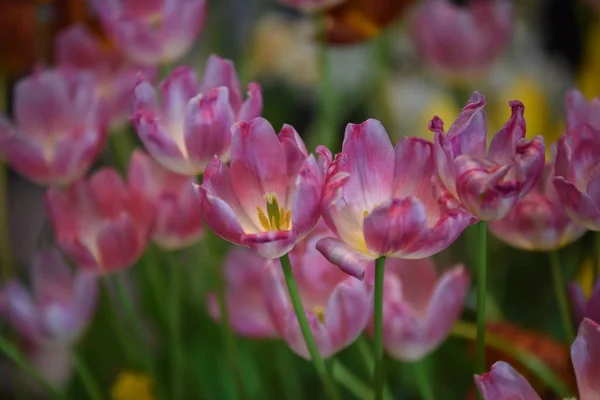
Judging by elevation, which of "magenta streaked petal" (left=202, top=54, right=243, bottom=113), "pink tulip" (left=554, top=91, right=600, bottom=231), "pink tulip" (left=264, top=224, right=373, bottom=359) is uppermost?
"pink tulip" (left=554, top=91, right=600, bottom=231)

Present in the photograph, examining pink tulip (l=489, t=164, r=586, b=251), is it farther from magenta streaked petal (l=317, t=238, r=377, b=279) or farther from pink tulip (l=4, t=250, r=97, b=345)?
pink tulip (l=4, t=250, r=97, b=345)

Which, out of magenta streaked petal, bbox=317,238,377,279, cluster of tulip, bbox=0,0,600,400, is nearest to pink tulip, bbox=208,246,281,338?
cluster of tulip, bbox=0,0,600,400

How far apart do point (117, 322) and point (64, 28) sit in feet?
0.48

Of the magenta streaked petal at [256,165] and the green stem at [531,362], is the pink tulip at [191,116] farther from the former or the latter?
the green stem at [531,362]

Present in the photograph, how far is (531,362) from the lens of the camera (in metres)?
0.30

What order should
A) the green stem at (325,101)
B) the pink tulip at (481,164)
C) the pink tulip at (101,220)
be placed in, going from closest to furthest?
the pink tulip at (481,164) < the pink tulip at (101,220) < the green stem at (325,101)

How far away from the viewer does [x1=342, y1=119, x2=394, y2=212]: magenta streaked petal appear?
0.21m

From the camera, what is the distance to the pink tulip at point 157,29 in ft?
1.11

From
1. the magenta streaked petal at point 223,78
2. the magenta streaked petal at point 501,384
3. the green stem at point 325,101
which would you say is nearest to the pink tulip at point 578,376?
the magenta streaked petal at point 501,384

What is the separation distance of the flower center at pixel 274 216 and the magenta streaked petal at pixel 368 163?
0.9 inches

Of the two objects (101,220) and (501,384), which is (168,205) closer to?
(101,220)

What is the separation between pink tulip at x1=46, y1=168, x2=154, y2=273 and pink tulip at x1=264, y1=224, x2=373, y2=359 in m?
0.07

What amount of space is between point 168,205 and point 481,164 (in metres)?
0.15

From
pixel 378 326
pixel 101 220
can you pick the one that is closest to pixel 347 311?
pixel 378 326
